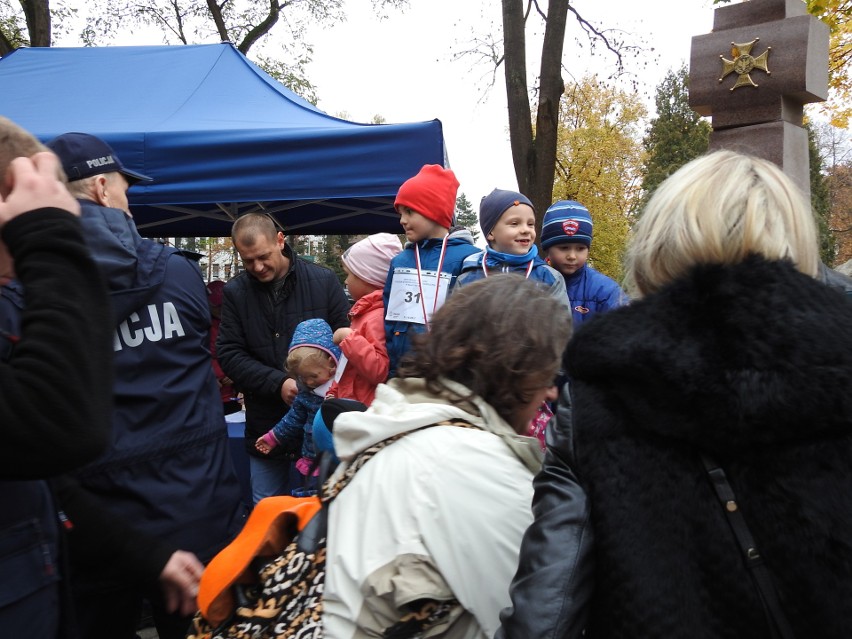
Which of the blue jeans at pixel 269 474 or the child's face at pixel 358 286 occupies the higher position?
the child's face at pixel 358 286

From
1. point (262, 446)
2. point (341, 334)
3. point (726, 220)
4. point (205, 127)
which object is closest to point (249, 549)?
point (726, 220)

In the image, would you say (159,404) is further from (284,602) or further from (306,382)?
(306,382)

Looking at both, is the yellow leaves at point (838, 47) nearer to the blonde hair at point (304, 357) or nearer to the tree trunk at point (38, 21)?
the blonde hair at point (304, 357)

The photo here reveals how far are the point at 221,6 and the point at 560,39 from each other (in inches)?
436

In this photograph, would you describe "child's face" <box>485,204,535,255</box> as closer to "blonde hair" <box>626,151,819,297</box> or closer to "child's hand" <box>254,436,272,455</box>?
"child's hand" <box>254,436,272,455</box>

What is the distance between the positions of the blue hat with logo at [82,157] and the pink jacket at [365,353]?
1338 mm

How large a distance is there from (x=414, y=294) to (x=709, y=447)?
2288 millimetres

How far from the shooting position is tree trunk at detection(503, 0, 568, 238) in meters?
7.84

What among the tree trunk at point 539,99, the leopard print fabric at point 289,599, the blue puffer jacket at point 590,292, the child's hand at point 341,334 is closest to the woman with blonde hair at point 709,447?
the leopard print fabric at point 289,599

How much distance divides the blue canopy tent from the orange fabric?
3.05 meters

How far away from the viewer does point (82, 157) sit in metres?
2.29

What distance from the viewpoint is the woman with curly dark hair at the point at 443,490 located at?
50.2 inches

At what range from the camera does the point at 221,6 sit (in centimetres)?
1648

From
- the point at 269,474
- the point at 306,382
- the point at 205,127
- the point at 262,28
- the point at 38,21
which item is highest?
the point at 262,28
